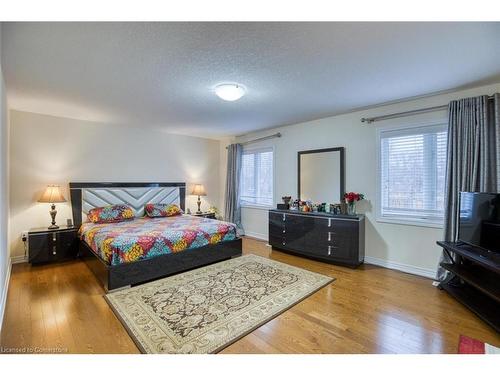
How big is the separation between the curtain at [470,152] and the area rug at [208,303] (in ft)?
5.53

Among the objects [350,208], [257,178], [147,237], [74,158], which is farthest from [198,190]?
[350,208]

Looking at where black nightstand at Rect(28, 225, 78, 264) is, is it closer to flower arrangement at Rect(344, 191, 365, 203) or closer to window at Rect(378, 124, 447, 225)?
flower arrangement at Rect(344, 191, 365, 203)

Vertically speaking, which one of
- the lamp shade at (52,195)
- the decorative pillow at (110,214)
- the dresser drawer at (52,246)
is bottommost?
the dresser drawer at (52,246)

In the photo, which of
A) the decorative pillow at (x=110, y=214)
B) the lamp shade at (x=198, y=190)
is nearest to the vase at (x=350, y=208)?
the lamp shade at (x=198, y=190)

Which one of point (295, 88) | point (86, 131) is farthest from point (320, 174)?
point (86, 131)

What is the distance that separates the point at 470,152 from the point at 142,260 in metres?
4.08

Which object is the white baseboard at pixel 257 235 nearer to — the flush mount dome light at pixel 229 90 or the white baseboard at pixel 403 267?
the white baseboard at pixel 403 267

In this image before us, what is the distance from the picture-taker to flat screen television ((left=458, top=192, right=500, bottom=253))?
2.36m

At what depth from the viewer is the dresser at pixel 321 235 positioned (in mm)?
3590

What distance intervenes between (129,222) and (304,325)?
3.33m

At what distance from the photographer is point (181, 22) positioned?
1727 millimetres

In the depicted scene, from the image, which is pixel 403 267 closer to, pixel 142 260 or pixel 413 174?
pixel 413 174

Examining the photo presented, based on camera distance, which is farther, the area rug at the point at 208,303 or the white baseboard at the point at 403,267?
the white baseboard at the point at 403,267

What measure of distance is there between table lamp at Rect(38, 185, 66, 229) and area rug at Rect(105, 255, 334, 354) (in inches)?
80.3
